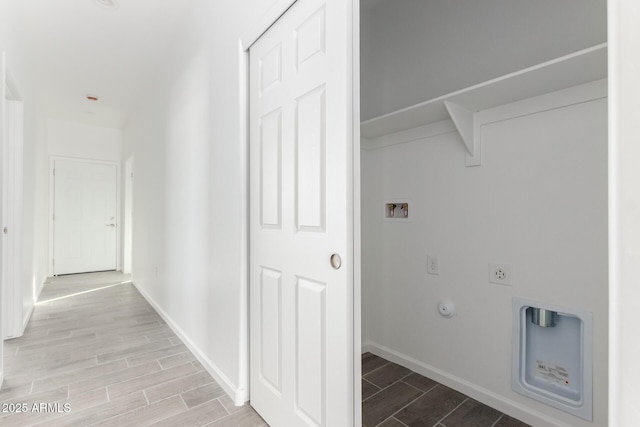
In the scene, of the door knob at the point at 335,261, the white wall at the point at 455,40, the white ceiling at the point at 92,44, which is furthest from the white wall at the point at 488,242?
the white ceiling at the point at 92,44

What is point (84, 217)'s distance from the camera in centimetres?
571

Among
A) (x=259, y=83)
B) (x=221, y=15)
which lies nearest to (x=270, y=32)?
(x=259, y=83)

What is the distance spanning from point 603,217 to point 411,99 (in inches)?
53.9

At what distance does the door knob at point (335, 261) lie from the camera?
1171 mm

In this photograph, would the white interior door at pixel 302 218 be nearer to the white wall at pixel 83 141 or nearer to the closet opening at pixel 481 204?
the closet opening at pixel 481 204

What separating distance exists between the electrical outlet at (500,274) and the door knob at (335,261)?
45.0 inches

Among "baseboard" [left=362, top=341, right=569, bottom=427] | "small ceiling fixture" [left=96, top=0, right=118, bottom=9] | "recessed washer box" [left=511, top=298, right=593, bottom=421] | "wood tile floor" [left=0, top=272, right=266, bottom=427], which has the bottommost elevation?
"wood tile floor" [left=0, top=272, right=266, bottom=427]

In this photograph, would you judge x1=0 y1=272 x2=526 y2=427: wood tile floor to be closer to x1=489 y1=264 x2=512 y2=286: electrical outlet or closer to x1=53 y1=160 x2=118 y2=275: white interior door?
x1=489 y1=264 x2=512 y2=286: electrical outlet

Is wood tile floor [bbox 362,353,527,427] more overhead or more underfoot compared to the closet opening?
more underfoot

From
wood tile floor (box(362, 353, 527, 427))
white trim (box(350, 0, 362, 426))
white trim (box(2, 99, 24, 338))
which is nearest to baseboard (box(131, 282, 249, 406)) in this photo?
wood tile floor (box(362, 353, 527, 427))

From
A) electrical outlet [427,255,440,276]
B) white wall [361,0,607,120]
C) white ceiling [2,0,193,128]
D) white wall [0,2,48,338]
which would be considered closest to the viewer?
white wall [361,0,607,120]

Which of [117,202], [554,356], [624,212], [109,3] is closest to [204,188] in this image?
[109,3]

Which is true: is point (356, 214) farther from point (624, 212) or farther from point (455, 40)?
point (455, 40)

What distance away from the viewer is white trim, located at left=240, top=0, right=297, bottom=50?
1.45m
